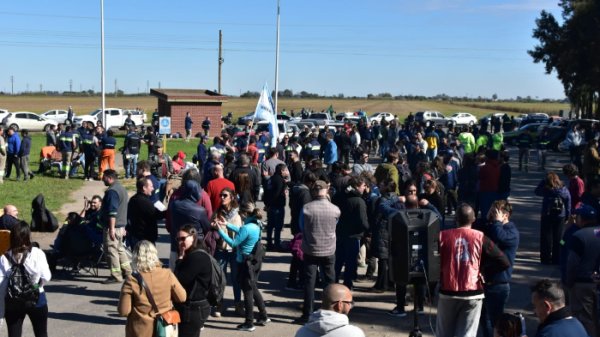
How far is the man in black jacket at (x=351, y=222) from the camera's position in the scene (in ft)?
32.2

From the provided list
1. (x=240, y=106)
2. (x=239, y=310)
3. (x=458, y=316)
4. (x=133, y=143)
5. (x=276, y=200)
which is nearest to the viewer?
(x=458, y=316)

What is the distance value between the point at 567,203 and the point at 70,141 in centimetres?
1575

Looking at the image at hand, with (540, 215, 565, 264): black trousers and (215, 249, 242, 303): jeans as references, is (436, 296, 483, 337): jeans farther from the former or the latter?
(540, 215, 565, 264): black trousers

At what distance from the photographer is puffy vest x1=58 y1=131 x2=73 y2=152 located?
22.3m

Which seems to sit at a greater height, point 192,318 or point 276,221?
point 192,318

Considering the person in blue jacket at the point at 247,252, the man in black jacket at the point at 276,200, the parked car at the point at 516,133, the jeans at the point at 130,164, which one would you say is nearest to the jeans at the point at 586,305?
the person in blue jacket at the point at 247,252

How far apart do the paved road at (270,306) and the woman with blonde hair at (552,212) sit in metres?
0.31

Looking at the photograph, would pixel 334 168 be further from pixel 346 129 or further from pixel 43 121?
pixel 43 121

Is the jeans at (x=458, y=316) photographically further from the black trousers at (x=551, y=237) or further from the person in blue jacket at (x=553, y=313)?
the black trousers at (x=551, y=237)

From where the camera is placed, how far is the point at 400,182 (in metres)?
14.3

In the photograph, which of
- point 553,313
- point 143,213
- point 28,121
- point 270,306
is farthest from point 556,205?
point 28,121

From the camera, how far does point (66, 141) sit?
74.0ft

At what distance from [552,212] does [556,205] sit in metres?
0.19

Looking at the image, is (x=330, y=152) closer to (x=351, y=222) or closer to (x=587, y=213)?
(x=351, y=222)
